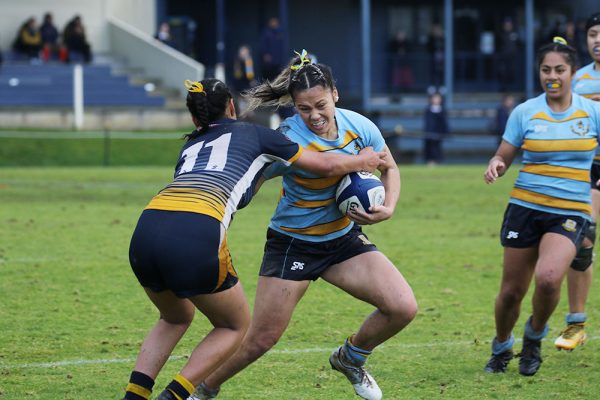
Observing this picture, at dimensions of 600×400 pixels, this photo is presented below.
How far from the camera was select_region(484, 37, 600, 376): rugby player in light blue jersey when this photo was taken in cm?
721

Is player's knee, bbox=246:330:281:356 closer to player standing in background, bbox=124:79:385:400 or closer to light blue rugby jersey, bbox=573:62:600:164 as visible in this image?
player standing in background, bbox=124:79:385:400

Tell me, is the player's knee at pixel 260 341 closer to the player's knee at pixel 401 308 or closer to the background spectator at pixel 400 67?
the player's knee at pixel 401 308

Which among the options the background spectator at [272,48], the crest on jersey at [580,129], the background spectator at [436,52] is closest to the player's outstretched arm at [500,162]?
the crest on jersey at [580,129]

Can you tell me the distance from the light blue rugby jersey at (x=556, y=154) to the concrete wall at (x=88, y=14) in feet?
95.2

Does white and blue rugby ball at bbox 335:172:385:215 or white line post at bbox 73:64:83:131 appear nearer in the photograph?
white and blue rugby ball at bbox 335:172:385:215

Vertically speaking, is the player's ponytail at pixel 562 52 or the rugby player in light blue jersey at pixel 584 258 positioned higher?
the player's ponytail at pixel 562 52

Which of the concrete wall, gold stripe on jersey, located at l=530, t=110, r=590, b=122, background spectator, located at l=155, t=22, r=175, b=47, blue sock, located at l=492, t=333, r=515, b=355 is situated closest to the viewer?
gold stripe on jersey, located at l=530, t=110, r=590, b=122

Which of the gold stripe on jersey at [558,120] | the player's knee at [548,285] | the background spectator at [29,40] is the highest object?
the background spectator at [29,40]

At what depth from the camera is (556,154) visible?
23.8ft

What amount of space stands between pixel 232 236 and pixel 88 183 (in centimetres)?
728

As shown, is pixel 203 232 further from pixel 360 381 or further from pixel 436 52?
pixel 436 52

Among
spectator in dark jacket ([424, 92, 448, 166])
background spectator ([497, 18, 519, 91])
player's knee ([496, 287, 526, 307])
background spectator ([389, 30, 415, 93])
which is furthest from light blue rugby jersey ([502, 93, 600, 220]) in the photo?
background spectator ([389, 30, 415, 93])

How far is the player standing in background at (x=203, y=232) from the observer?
5551mm

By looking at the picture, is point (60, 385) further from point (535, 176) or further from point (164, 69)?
point (164, 69)
